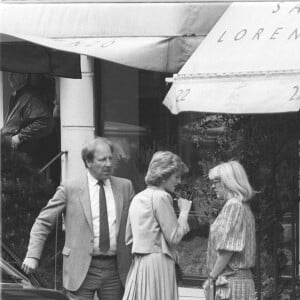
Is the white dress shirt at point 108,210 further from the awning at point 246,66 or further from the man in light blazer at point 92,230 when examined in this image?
the awning at point 246,66

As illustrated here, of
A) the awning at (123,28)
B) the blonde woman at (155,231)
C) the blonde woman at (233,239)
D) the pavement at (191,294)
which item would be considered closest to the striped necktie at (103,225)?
the blonde woman at (155,231)

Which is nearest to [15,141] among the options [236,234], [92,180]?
[92,180]

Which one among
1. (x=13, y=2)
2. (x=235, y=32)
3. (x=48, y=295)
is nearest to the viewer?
(x=48, y=295)

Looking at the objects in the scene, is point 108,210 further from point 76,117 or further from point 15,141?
point 76,117

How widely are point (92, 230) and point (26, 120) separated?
3877 millimetres

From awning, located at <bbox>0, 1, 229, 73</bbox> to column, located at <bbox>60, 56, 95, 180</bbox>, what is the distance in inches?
75.9

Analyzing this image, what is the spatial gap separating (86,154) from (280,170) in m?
2.16

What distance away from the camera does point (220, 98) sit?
786 cm

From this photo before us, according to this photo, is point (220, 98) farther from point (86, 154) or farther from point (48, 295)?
point (48, 295)

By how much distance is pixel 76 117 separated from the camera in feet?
38.0

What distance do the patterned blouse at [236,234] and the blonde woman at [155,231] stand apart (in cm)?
32

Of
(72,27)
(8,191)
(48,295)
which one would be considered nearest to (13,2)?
(72,27)

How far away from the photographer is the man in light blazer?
7797mm

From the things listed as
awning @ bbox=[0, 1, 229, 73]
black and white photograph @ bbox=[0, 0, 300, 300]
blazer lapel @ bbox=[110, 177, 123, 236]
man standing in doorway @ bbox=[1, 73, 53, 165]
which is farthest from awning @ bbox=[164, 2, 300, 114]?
man standing in doorway @ bbox=[1, 73, 53, 165]
